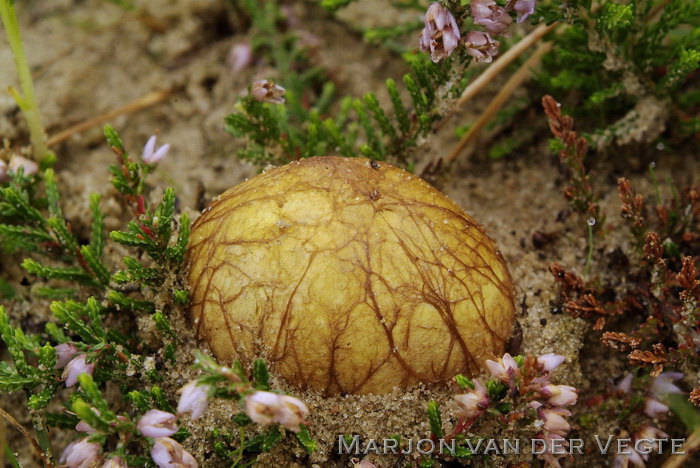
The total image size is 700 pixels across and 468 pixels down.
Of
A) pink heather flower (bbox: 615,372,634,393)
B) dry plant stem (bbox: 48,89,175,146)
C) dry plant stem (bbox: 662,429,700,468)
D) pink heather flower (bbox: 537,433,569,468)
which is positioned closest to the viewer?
pink heather flower (bbox: 537,433,569,468)

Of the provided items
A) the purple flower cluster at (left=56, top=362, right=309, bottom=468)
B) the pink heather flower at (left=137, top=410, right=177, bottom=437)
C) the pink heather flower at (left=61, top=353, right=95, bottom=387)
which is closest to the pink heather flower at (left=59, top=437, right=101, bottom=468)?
the purple flower cluster at (left=56, top=362, right=309, bottom=468)

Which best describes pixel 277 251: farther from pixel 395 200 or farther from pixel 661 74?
pixel 661 74

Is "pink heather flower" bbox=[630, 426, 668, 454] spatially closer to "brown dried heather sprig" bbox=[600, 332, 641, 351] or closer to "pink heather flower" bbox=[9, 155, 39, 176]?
"brown dried heather sprig" bbox=[600, 332, 641, 351]

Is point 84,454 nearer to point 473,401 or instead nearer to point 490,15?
point 473,401

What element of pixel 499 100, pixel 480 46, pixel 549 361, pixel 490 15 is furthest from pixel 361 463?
pixel 499 100

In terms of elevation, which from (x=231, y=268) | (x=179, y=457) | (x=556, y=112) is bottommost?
(x=179, y=457)

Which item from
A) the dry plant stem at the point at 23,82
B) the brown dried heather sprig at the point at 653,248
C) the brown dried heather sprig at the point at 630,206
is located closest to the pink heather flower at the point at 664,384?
the brown dried heather sprig at the point at 653,248

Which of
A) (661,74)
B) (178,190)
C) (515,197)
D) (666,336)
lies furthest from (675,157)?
(178,190)
